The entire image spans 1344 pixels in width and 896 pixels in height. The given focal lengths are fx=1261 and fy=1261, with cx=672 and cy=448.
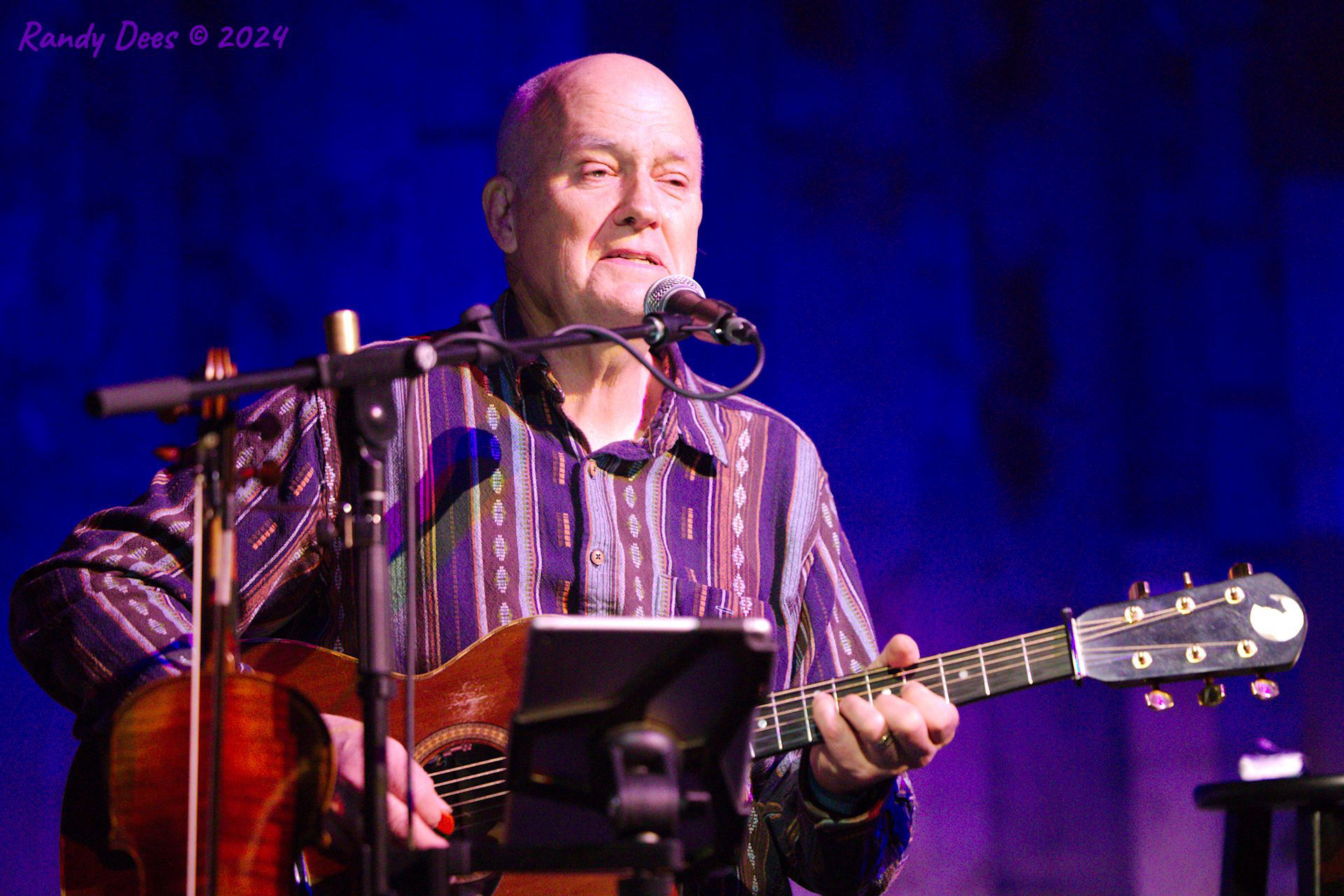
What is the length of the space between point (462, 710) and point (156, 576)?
0.59 meters

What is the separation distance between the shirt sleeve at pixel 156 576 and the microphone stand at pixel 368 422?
34 cm

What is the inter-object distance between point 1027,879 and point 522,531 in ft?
5.64

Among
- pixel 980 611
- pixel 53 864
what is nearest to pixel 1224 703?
pixel 980 611

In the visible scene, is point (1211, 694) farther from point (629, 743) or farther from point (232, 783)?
point (232, 783)

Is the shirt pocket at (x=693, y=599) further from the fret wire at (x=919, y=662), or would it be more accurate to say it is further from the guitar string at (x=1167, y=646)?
the guitar string at (x=1167, y=646)

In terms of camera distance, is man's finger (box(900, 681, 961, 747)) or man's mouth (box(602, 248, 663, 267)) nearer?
man's finger (box(900, 681, 961, 747))

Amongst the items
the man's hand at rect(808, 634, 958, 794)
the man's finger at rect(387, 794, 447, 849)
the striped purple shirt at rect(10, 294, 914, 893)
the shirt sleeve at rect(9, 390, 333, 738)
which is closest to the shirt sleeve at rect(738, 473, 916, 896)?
the striped purple shirt at rect(10, 294, 914, 893)

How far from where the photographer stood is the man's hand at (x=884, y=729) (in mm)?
2000

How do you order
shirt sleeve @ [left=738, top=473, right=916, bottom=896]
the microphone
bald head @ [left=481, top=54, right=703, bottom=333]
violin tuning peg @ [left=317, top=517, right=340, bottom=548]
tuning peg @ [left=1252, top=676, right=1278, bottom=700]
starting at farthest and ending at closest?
bald head @ [left=481, top=54, right=703, bottom=333], shirt sleeve @ [left=738, top=473, right=916, bottom=896], tuning peg @ [left=1252, top=676, right=1278, bottom=700], the microphone, violin tuning peg @ [left=317, top=517, right=340, bottom=548]

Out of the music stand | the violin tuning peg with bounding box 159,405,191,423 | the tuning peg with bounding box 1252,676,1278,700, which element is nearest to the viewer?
the music stand

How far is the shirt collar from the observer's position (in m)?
2.54

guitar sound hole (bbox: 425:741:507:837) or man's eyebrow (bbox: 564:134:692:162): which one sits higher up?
man's eyebrow (bbox: 564:134:692:162)

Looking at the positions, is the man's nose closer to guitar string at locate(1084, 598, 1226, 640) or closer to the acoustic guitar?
the acoustic guitar

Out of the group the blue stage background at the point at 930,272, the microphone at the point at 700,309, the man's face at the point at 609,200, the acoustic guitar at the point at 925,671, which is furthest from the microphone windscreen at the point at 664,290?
the blue stage background at the point at 930,272
